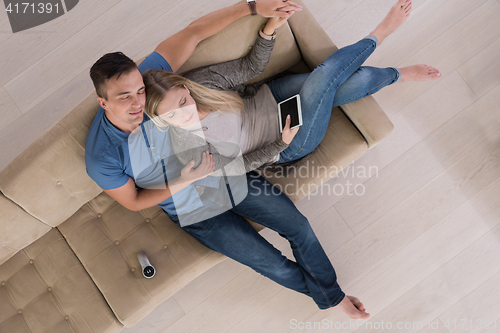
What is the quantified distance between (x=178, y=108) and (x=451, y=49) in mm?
1772

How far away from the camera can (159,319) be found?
74.2 inches

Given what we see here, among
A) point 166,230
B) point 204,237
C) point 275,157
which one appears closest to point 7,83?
point 166,230

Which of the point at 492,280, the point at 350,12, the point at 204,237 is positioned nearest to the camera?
the point at 204,237

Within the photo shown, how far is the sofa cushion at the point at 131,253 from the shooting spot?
4.88 ft

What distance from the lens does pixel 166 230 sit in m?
1.58

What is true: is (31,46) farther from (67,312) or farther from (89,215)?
(67,312)

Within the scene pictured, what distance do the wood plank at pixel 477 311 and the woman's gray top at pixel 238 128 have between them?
1402mm

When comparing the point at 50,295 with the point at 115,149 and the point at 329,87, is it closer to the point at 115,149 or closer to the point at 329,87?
the point at 115,149

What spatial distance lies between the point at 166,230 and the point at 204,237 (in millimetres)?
210

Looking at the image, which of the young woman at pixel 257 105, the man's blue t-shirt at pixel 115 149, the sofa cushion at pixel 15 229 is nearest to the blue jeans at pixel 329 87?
the young woman at pixel 257 105

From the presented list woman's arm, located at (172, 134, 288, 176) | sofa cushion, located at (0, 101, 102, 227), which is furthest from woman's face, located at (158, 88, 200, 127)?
sofa cushion, located at (0, 101, 102, 227)

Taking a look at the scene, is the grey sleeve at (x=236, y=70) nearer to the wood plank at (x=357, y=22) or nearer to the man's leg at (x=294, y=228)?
the man's leg at (x=294, y=228)

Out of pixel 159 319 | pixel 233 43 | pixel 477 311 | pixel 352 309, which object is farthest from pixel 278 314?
pixel 233 43

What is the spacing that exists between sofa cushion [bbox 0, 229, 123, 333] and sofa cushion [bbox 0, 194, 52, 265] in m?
0.06
